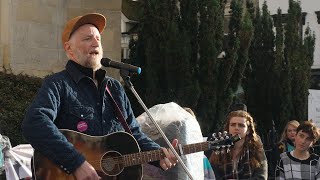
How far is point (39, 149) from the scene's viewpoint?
313cm

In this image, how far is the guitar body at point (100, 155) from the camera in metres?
3.23

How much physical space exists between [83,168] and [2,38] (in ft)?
17.9

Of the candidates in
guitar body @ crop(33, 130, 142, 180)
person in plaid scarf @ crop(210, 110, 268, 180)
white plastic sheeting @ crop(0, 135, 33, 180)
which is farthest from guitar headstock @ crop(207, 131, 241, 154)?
white plastic sheeting @ crop(0, 135, 33, 180)

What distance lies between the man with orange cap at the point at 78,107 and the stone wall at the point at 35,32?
4.69 m

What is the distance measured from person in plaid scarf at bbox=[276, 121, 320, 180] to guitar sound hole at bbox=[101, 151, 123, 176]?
2.80m

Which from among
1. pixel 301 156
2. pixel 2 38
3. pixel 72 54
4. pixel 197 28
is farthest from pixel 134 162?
pixel 197 28

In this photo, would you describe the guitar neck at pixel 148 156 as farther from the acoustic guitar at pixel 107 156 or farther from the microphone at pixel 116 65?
the microphone at pixel 116 65

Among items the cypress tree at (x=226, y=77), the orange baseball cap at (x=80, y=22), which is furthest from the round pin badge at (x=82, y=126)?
the cypress tree at (x=226, y=77)

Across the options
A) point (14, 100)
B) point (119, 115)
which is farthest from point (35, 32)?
point (119, 115)

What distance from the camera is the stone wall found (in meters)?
8.11

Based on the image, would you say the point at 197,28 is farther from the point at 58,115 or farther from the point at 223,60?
the point at 58,115

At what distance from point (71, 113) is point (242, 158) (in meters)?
2.24

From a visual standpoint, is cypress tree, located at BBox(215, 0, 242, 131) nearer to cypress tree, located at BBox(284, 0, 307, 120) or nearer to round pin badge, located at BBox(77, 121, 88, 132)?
cypress tree, located at BBox(284, 0, 307, 120)

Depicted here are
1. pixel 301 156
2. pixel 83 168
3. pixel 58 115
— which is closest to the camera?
pixel 83 168
